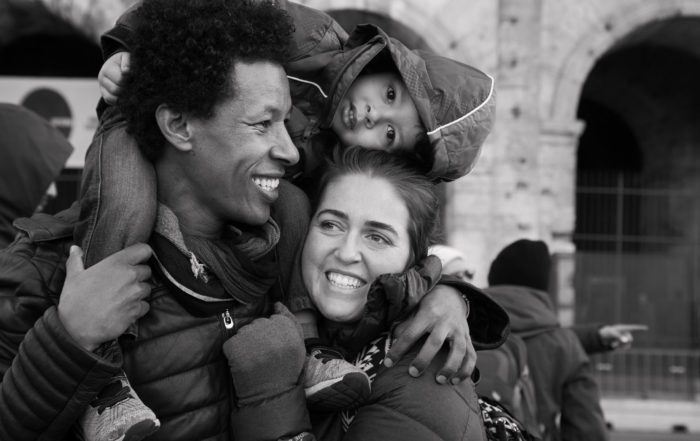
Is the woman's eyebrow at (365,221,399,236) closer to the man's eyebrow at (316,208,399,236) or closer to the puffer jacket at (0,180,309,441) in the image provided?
the man's eyebrow at (316,208,399,236)

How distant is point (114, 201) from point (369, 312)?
0.58m

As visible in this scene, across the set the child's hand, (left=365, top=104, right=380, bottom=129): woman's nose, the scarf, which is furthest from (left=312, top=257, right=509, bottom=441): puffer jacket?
the child's hand

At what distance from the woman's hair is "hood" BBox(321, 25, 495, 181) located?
0.06 m

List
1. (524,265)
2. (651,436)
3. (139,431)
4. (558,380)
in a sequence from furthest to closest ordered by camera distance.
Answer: (651,436) < (524,265) < (558,380) < (139,431)

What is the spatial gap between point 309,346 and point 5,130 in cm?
176

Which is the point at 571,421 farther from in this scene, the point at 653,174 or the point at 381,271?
the point at 653,174

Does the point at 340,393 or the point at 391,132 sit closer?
the point at 340,393

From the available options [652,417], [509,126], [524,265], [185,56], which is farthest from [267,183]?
[652,417]

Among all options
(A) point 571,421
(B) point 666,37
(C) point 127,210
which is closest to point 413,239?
(C) point 127,210

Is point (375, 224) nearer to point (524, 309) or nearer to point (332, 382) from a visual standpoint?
point (332, 382)

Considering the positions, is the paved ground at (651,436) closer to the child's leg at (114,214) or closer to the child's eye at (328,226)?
the child's eye at (328,226)

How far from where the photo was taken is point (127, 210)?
1634 mm

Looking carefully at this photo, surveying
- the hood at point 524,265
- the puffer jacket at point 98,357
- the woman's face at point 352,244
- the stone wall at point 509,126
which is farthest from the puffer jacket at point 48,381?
the stone wall at point 509,126

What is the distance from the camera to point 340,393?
167cm
